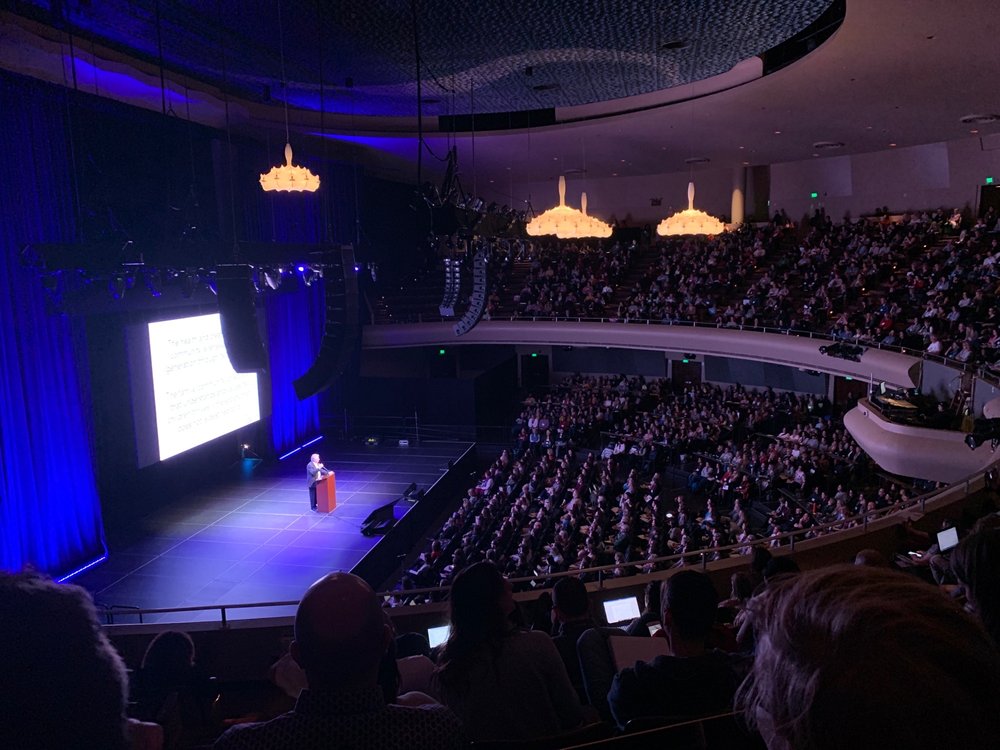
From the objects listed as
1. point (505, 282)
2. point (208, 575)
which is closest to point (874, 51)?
point (208, 575)

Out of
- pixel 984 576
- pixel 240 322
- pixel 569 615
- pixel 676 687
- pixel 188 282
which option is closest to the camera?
pixel 984 576

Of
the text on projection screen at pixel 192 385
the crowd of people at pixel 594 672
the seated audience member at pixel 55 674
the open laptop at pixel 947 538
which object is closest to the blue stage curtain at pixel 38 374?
the text on projection screen at pixel 192 385

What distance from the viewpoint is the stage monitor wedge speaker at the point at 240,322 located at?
609 cm

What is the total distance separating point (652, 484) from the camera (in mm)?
13430

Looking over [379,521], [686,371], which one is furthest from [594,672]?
[686,371]

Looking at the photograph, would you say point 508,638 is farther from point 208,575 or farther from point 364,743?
point 208,575

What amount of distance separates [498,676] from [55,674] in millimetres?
1572

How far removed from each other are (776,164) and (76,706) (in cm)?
2682

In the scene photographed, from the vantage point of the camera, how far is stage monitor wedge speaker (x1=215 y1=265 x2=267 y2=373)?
6.09m

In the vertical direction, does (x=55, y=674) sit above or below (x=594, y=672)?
above

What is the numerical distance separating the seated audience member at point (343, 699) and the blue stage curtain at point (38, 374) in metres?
10.2


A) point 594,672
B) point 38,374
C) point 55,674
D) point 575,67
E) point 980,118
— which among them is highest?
point 575,67

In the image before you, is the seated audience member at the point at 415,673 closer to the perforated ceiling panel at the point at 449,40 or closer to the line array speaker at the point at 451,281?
the line array speaker at the point at 451,281

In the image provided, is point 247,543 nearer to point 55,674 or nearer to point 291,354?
point 291,354
